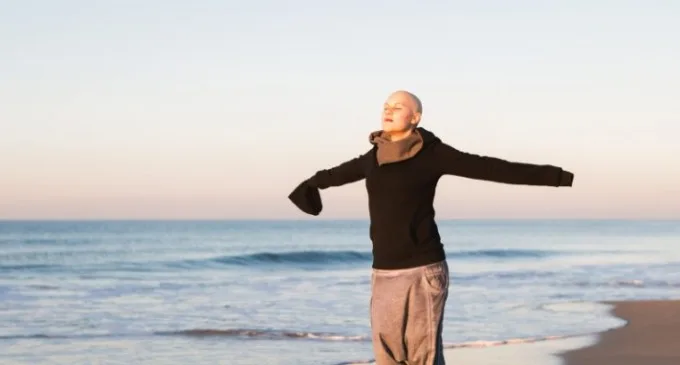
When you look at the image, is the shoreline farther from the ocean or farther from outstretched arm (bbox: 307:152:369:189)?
outstretched arm (bbox: 307:152:369:189)

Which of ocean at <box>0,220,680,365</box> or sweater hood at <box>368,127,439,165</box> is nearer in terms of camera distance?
sweater hood at <box>368,127,439,165</box>

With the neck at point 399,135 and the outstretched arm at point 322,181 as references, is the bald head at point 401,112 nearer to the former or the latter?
the neck at point 399,135

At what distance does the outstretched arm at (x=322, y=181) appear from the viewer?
489 cm

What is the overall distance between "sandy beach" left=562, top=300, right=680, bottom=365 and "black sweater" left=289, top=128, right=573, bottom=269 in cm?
555

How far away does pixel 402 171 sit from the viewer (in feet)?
15.2

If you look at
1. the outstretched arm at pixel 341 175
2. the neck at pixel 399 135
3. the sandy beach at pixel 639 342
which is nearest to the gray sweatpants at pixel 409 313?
the outstretched arm at pixel 341 175

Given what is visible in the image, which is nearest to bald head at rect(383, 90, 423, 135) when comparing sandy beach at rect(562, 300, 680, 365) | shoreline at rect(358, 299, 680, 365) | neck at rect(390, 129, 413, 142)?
neck at rect(390, 129, 413, 142)

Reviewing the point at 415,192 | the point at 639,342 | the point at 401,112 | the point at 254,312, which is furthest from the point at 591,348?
the point at 401,112

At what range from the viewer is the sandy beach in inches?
391

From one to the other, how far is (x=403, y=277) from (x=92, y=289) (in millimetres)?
18320

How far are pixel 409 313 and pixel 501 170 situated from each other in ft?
2.40

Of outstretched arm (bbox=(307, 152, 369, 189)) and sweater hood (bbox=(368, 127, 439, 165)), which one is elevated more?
sweater hood (bbox=(368, 127, 439, 165))

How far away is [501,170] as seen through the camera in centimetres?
450

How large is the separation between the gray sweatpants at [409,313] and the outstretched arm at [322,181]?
44cm
